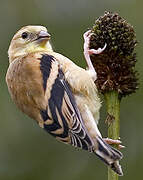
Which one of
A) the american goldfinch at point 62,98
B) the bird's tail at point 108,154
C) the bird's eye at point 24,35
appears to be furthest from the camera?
the bird's eye at point 24,35

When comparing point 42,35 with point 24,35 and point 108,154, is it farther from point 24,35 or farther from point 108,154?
point 108,154

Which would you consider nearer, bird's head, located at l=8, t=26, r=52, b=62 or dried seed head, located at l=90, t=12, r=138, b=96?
dried seed head, located at l=90, t=12, r=138, b=96

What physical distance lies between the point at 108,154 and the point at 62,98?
2.43 feet

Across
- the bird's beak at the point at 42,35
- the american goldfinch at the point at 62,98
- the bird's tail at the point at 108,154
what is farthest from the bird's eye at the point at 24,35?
the bird's tail at the point at 108,154

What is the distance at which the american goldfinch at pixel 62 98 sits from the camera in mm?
6359

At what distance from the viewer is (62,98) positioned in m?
6.59

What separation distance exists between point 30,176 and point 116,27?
8514 mm

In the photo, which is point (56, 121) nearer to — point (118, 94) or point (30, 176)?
point (118, 94)

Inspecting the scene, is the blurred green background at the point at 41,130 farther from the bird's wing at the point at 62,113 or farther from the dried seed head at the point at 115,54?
the dried seed head at the point at 115,54

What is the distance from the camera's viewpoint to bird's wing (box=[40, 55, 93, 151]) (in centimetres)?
638

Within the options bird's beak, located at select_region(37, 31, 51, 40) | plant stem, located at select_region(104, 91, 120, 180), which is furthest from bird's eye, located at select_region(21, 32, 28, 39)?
plant stem, located at select_region(104, 91, 120, 180)

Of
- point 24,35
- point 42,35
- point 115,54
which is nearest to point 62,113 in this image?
point 115,54

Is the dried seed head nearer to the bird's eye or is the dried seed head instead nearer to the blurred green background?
the bird's eye

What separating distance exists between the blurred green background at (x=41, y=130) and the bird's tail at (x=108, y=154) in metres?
6.93
